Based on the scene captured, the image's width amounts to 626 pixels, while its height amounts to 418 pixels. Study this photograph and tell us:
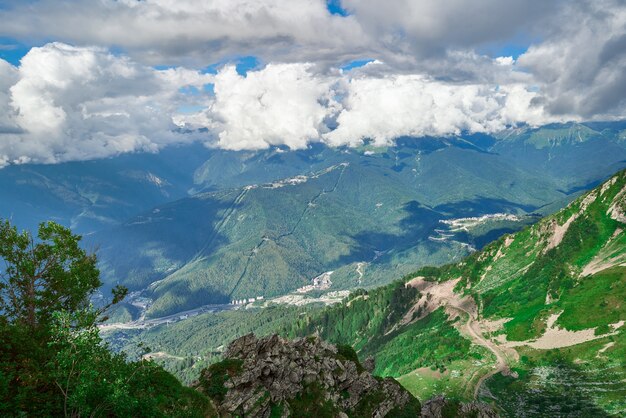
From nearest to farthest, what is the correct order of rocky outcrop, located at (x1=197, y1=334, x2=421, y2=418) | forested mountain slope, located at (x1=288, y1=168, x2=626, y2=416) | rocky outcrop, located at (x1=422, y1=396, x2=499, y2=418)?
rocky outcrop, located at (x1=197, y1=334, x2=421, y2=418) → rocky outcrop, located at (x1=422, y1=396, x2=499, y2=418) → forested mountain slope, located at (x1=288, y1=168, x2=626, y2=416)

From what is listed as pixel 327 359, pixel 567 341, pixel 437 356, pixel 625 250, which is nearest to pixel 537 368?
pixel 567 341

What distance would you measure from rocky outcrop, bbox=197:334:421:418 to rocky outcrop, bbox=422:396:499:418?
111 inches

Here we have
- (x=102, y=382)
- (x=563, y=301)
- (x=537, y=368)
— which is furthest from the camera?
(x=563, y=301)

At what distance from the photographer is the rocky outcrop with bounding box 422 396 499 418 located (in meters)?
88.6

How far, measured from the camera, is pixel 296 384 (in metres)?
72.2

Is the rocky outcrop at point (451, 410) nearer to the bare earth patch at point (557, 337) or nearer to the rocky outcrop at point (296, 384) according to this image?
the rocky outcrop at point (296, 384)

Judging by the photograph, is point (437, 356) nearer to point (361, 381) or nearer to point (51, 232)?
point (361, 381)

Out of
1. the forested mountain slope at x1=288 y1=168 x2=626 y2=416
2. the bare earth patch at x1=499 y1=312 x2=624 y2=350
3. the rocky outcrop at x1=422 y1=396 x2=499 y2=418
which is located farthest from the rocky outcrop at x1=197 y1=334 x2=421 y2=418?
the bare earth patch at x1=499 y1=312 x2=624 y2=350

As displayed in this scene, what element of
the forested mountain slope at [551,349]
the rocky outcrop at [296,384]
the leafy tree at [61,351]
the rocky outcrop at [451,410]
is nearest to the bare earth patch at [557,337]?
the forested mountain slope at [551,349]

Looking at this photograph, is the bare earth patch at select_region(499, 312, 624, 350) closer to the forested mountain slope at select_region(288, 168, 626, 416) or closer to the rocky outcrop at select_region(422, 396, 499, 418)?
the forested mountain slope at select_region(288, 168, 626, 416)

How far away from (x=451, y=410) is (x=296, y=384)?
40.4 metres

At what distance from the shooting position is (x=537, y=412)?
381ft

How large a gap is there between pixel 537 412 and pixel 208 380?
100 metres

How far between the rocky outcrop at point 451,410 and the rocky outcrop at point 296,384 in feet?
9.26
